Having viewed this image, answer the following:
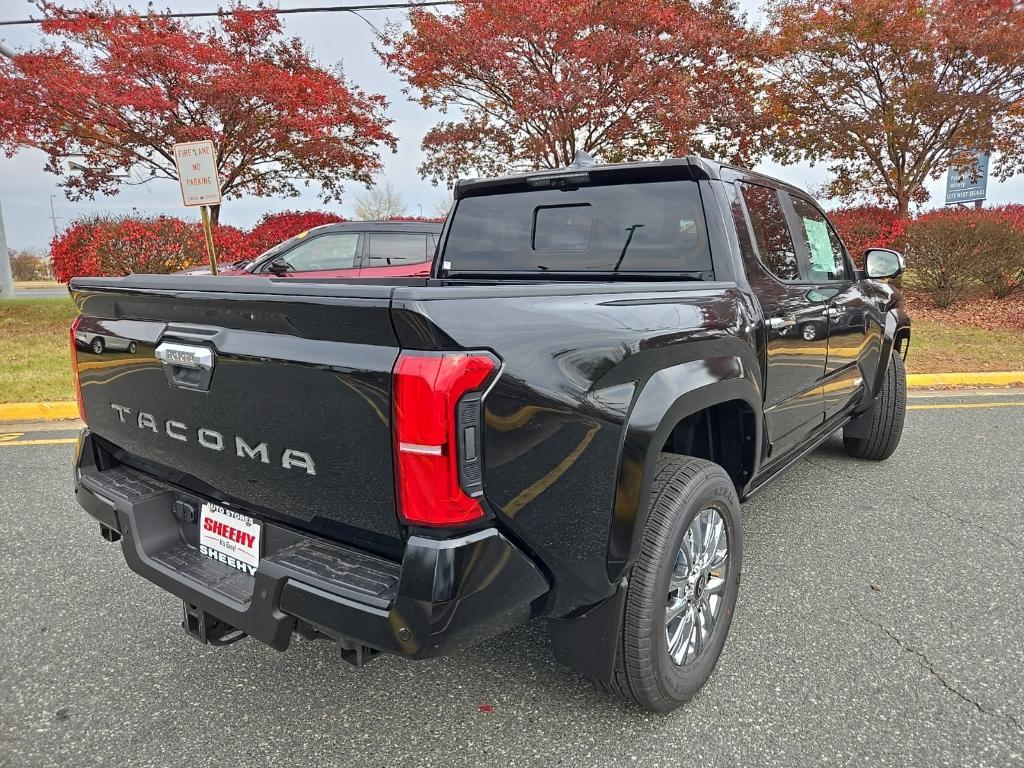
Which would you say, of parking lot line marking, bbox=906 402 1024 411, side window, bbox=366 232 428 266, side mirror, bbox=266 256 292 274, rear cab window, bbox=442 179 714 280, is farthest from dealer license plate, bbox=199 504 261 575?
side window, bbox=366 232 428 266

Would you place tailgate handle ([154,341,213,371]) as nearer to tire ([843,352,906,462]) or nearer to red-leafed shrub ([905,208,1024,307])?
tire ([843,352,906,462])

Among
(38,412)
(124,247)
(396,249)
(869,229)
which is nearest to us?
(38,412)

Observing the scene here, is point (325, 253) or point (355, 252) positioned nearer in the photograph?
point (325, 253)

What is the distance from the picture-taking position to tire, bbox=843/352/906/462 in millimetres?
4527

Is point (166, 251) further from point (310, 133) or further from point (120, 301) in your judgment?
point (120, 301)

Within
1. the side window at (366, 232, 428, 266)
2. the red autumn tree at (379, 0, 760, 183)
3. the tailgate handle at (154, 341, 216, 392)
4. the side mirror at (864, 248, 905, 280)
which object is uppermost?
the red autumn tree at (379, 0, 760, 183)

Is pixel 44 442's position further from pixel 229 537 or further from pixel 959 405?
pixel 959 405

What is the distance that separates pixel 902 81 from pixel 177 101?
45.3 feet

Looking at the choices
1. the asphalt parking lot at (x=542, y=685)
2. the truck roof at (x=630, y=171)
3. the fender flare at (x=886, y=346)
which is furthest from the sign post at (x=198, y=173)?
the fender flare at (x=886, y=346)

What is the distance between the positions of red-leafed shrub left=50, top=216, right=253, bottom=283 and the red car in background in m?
2.85

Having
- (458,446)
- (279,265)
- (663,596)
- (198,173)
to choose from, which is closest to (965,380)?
(663,596)

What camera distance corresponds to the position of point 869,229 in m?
13.7

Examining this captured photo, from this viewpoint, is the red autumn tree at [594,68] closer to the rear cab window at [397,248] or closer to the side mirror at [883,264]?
the rear cab window at [397,248]

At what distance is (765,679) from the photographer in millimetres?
2328
